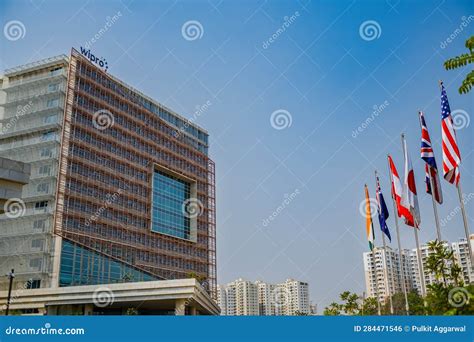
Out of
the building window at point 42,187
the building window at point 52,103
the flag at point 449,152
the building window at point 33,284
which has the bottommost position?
the flag at point 449,152

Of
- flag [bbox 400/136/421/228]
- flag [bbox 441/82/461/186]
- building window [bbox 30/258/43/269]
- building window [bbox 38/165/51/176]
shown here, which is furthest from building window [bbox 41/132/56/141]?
flag [bbox 441/82/461/186]

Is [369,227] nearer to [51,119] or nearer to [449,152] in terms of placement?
[449,152]

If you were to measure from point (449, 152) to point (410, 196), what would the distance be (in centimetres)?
471

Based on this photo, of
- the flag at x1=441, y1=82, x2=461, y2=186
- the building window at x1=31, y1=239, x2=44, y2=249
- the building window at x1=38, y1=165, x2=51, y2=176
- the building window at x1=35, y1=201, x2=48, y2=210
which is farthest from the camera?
the building window at x1=38, y1=165, x2=51, y2=176

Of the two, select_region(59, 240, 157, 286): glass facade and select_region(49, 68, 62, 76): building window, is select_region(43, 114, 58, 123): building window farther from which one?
select_region(59, 240, 157, 286): glass facade

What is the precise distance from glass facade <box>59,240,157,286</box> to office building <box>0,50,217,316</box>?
0.08m

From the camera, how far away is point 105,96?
44250 millimetres

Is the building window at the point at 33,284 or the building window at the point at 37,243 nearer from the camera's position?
the building window at the point at 33,284

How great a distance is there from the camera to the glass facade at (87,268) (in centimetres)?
3634

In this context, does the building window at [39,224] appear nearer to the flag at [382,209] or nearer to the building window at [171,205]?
the building window at [171,205]

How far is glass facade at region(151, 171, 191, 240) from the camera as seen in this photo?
50384 mm

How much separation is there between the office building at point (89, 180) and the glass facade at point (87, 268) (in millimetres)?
78

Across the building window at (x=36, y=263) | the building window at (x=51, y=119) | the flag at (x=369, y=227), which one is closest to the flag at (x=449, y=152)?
the flag at (x=369, y=227)

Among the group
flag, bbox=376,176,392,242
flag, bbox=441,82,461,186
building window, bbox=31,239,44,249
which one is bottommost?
flag, bbox=441,82,461,186
